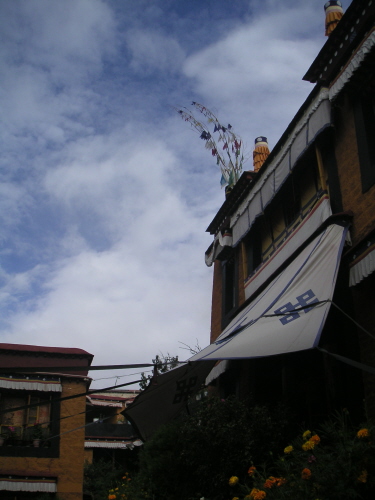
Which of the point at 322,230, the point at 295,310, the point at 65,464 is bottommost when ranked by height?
the point at 65,464

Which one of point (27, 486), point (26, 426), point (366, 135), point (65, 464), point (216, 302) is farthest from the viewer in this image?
point (65, 464)

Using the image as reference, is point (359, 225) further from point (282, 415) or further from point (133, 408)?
point (133, 408)

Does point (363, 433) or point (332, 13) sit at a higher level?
point (332, 13)

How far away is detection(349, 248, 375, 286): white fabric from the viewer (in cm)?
698

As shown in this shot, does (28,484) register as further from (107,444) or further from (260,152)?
(260,152)

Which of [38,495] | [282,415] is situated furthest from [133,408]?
[38,495]

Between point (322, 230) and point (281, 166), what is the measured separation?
8.13ft

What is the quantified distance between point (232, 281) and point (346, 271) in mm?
6551

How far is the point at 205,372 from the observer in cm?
1000

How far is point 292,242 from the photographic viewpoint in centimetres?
962

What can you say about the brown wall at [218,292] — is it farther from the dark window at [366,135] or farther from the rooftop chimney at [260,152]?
the dark window at [366,135]

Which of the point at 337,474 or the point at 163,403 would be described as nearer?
the point at 337,474

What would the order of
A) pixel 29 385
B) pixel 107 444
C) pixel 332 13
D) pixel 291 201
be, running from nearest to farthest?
pixel 332 13
pixel 291 201
pixel 29 385
pixel 107 444

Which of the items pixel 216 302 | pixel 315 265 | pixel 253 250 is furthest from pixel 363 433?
pixel 216 302
